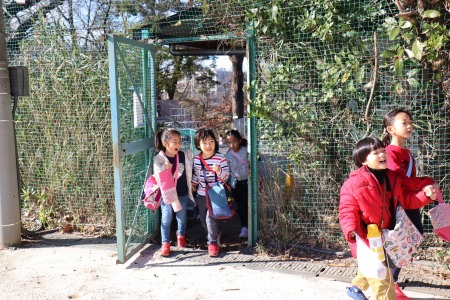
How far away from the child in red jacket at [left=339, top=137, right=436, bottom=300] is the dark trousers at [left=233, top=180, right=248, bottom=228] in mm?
2040

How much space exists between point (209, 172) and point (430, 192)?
232 cm

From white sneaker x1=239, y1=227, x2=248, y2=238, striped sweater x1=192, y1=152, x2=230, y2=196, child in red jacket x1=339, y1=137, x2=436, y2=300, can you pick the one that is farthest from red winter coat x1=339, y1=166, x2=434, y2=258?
white sneaker x1=239, y1=227, x2=248, y2=238

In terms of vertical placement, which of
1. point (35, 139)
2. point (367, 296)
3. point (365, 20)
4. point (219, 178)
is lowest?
point (367, 296)

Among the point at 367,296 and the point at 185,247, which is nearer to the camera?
the point at 367,296

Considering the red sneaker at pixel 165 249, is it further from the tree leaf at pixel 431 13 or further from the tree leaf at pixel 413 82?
the tree leaf at pixel 431 13

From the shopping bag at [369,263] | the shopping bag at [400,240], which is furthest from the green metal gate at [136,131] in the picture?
the shopping bag at [400,240]

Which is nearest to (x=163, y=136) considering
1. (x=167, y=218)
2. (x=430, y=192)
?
(x=167, y=218)

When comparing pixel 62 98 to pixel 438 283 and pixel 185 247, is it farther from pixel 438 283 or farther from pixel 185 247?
pixel 438 283

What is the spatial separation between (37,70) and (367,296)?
465 cm

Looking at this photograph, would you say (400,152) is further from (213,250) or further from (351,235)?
(213,250)

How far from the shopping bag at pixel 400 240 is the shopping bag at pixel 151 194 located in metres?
2.42

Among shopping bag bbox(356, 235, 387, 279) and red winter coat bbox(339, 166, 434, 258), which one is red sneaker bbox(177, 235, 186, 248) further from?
shopping bag bbox(356, 235, 387, 279)

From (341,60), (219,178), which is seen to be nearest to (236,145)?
(219,178)

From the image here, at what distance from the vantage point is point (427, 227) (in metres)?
4.71
